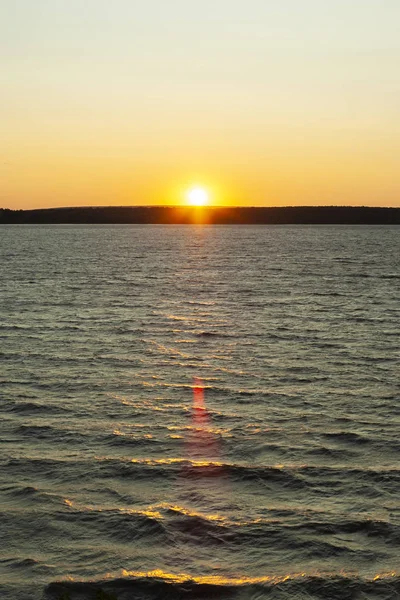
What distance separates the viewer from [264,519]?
45.8ft

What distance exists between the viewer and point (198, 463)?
55.6 ft

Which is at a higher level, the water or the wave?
the water

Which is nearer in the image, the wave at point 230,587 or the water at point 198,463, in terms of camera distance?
the wave at point 230,587

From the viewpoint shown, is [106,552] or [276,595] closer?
[276,595]

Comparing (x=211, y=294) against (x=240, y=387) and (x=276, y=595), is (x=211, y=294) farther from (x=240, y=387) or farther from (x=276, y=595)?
(x=276, y=595)

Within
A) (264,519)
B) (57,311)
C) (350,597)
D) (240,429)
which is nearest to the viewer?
(350,597)

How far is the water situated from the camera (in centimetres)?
1207

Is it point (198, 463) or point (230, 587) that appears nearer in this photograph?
point (230, 587)

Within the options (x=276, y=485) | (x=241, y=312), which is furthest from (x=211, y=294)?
(x=276, y=485)

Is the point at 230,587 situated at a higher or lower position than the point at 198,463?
lower

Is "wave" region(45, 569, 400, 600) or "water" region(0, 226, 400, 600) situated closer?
"wave" region(45, 569, 400, 600)

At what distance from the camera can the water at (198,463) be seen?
39.6ft

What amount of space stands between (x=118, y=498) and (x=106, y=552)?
7.29 feet

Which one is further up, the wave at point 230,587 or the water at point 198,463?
the water at point 198,463
